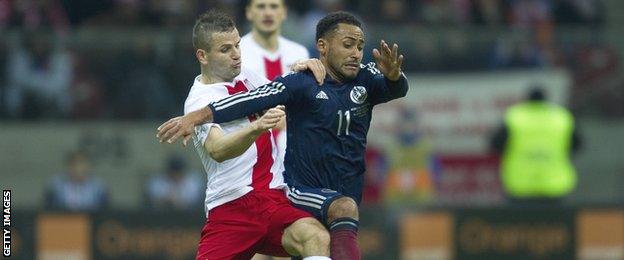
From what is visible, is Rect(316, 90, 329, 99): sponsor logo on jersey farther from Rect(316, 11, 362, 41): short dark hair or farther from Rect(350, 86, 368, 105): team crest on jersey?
Rect(316, 11, 362, 41): short dark hair

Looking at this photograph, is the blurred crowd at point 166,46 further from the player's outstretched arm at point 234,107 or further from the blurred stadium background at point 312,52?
the player's outstretched arm at point 234,107

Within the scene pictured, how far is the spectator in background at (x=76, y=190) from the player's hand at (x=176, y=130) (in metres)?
7.44

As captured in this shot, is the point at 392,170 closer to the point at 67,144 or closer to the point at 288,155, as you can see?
the point at 67,144

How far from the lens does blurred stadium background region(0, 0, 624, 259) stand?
16547mm

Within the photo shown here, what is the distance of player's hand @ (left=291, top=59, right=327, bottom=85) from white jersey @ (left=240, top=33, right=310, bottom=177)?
1.89m

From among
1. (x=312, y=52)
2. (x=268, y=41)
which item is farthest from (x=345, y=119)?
(x=312, y=52)

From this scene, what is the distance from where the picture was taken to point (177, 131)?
8.18m

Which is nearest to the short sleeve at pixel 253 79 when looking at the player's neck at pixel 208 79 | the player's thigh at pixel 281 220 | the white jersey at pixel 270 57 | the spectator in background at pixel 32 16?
the player's neck at pixel 208 79

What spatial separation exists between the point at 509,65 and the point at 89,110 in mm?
4771

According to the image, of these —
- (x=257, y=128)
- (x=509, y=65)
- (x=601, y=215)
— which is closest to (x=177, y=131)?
(x=257, y=128)

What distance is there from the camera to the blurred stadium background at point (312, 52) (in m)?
16.5

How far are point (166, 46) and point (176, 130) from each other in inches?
343

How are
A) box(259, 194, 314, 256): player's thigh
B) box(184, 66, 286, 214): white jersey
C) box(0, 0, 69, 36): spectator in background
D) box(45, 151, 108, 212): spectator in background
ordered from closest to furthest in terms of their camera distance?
box(259, 194, 314, 256): player's thigh < box(184, 66, 286, 214): white jersey < box(45, 151, 108, 212): spectator in background < box(0, 0, 69, 36): spectator in background

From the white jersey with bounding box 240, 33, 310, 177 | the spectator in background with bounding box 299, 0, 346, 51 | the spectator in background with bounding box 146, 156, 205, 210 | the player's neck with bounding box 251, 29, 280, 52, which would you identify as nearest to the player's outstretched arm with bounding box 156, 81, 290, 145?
the white jersey with bounding box 240, 33, 310, 177
